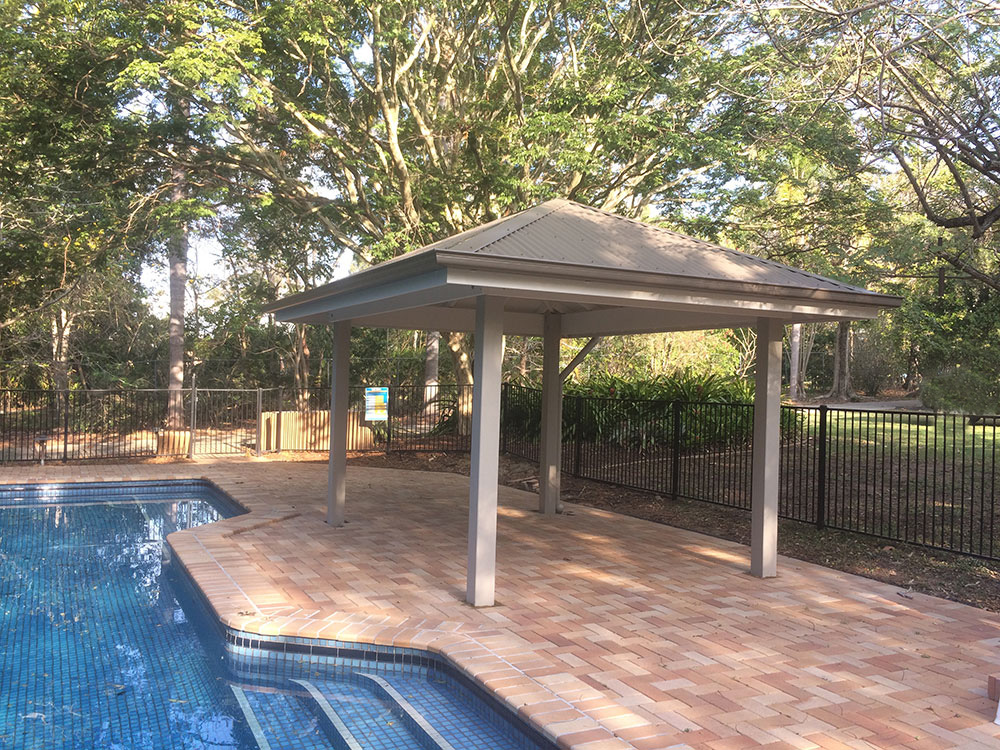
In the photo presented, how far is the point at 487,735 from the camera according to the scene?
3.87 m

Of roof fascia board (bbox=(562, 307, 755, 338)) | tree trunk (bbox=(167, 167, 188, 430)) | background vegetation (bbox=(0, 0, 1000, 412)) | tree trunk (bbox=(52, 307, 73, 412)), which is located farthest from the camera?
tree trunk (bbox=(52, 307, 73, 412))

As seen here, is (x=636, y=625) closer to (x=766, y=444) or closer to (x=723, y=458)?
(x=766, y=444)

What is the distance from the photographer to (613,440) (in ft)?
42.5

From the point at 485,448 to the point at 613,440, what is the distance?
305 inches

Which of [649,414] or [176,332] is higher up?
[176,332]

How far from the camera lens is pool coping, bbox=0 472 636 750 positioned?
3.60 meters

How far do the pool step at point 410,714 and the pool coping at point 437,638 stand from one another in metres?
0.26

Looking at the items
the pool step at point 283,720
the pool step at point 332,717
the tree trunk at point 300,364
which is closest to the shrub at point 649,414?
the pool step at point 332,717

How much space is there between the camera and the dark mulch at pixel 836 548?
21.2 feet

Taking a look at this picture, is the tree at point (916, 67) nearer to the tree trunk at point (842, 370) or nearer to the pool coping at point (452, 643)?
the pool coping at point (452, 643)

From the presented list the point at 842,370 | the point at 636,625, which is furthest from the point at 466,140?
the point at 842,370

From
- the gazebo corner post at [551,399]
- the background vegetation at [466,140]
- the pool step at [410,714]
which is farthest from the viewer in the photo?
the background vegetation at [466,140]

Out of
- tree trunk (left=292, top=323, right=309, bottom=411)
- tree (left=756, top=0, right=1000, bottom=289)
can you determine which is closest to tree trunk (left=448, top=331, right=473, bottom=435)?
tree trunk (left=292, top=323, right=309, bottom=411)

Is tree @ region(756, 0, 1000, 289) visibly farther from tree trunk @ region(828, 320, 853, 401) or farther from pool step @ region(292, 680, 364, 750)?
tree trunk @ region(828, 320, 853, 401)
